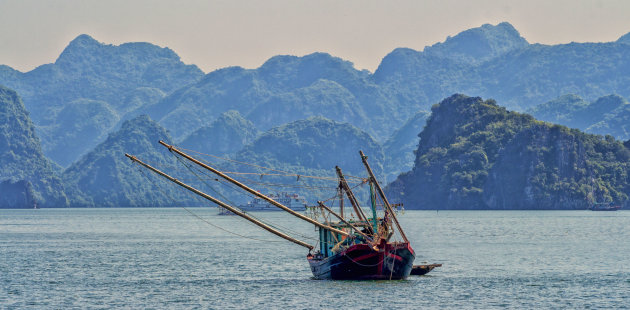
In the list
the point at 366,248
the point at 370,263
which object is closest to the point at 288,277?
the point at 370,263

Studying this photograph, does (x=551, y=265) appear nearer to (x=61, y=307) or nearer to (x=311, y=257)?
(x=311, y=257)

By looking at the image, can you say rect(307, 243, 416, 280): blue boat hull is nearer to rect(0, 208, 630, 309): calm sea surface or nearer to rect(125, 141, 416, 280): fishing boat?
rect(125, 141, 416, 280): fishing boat

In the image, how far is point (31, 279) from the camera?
8906 centimetres

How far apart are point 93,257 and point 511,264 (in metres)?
49.7

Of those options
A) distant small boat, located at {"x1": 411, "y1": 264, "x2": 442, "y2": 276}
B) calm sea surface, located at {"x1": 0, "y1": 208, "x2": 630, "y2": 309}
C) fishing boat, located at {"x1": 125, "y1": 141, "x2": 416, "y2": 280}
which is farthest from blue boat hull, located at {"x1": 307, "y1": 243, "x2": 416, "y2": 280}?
distant small boat, located at {"x1": 411, "y1": 264, "x2": 442, "y2": 276}

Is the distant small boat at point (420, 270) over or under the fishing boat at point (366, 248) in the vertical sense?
under

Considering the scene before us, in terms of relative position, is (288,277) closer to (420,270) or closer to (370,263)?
(420,270)

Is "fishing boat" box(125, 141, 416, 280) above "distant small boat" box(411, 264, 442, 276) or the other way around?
above

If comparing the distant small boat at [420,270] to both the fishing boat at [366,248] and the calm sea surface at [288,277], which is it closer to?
the calm sea surface at [288,277]

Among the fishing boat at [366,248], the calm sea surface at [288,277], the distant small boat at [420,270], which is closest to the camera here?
the calm sea surface at [288,277]

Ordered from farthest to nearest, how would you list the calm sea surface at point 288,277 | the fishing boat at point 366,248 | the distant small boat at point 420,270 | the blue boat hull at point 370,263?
the distant small boat at point 420,270 < the blue boat hull at point 370,263 < the fishing boat at point 366,248 < the calm sea surface at point 288,277

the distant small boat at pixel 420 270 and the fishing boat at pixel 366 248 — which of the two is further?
the distant small boat at pixel 420 270

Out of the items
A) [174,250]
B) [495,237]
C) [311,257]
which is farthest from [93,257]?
[495,237]

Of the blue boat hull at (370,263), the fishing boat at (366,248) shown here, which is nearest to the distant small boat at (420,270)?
the fishing boat at (366,248)
